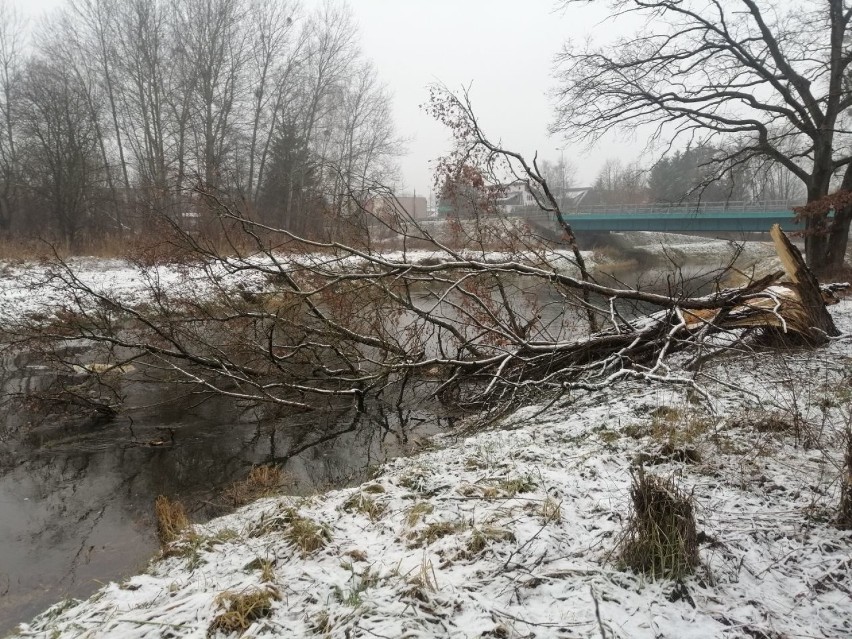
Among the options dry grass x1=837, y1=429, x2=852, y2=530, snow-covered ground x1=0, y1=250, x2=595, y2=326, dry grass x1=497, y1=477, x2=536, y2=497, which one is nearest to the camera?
dry grass x1=837, y1=429, x2=852, y2=530

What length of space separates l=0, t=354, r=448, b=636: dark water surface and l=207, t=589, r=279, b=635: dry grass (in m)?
1.65

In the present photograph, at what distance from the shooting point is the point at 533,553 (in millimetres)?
2541

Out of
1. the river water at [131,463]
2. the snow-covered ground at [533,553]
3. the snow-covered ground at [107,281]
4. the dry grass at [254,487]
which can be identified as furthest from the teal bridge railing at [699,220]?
the dry grass at [254,487]

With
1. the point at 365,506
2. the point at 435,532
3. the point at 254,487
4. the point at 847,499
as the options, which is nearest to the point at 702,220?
the point at 254,487

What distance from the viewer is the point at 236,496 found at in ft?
15.7

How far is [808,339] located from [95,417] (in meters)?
8.67

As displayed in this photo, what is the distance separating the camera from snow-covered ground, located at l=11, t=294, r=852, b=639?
2115 mm

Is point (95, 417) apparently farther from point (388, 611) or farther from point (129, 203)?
point (129, 203)

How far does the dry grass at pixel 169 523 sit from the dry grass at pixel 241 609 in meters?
1.38

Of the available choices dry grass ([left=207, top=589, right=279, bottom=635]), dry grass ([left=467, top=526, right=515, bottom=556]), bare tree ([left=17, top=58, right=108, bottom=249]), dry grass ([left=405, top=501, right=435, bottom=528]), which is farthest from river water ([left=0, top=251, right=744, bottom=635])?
bare tree ([left=17, top=58, right=108, bottom=249])

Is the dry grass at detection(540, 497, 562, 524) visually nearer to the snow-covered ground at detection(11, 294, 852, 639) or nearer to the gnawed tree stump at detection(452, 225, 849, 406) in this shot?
the snow-covered ground at detection(11, 294, 852, 639)

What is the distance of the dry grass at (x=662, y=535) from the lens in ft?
7.34

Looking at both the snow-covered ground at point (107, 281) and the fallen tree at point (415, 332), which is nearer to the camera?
the fallen tree at point (415, 332)

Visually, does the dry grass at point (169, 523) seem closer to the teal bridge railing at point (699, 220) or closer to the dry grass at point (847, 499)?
the dry grass at point (847, 499)
